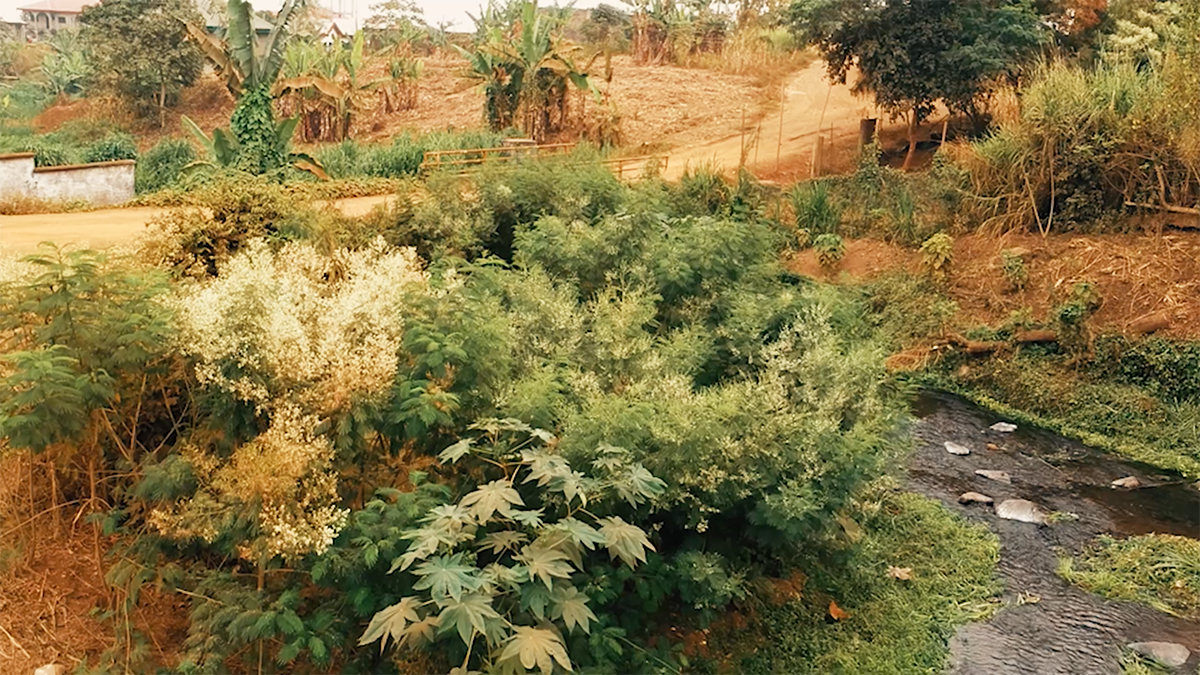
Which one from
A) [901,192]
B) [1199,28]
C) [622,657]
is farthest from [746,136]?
[622,657]

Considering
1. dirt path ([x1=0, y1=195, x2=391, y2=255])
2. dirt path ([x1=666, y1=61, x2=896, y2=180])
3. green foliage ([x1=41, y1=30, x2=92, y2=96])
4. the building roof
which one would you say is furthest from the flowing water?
the building roof

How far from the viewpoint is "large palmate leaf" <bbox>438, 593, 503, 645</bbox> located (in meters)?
4.41

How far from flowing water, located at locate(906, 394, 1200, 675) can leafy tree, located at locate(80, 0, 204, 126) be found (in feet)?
83.6

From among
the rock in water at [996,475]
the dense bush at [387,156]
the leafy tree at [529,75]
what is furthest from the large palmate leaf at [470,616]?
the leafy tree at [529,75]

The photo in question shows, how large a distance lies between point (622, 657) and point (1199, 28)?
10.9 m

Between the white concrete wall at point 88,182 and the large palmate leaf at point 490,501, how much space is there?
455 inches

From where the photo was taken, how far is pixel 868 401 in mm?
7250

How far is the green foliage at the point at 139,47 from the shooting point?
2872 centimetres

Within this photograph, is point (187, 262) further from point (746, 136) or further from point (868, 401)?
point (746, 136)

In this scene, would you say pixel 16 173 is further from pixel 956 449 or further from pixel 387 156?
pixel 956 449

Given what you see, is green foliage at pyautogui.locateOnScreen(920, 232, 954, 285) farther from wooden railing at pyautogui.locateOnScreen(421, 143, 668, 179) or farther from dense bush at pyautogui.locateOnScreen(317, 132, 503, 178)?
dense bush at pyautogui.locateOnScreen(317, 132, 503, 178)

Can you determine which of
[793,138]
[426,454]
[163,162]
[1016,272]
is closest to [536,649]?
[426,454]

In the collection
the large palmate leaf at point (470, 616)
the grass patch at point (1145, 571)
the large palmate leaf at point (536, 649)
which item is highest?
the large palmate leaf at point (470, 616)

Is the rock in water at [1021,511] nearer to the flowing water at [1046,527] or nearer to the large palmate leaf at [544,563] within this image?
the flowing water at [1046,527]
